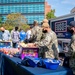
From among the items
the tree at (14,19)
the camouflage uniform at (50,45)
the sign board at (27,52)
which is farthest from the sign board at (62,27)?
the tree at (14,19)

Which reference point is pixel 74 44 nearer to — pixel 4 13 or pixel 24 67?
pixel 24 67

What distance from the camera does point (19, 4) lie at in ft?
269

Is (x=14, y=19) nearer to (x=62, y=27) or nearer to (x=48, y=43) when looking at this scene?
(x=62, y=27)

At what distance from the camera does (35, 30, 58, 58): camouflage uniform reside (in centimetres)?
496

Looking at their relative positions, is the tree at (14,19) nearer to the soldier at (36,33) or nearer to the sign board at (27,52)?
the soldier at (36,33)

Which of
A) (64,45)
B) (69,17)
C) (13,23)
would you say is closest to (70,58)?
(69,17)

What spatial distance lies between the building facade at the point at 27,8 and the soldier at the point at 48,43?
73806 mm

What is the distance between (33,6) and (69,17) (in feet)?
240

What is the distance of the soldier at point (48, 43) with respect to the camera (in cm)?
497

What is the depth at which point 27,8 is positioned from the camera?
81688 mm

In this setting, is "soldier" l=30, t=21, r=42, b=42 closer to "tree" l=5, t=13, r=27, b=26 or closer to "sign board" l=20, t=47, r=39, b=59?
"sign board" l=20, t=47, r=39, b=59

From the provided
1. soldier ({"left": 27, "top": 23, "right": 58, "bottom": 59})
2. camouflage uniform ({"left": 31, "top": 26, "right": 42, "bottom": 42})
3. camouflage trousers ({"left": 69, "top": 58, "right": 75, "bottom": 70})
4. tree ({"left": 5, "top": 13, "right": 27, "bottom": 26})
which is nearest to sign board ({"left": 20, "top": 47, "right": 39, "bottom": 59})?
soldier ({"left": 27, "top": 23, "right": 58, "bottom": 59})

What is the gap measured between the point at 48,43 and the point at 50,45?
1.04 ft

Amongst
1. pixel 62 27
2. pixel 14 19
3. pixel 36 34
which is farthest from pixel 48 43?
pixel 14 19
